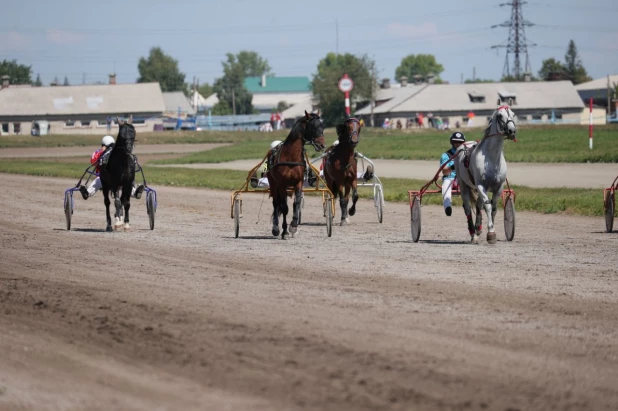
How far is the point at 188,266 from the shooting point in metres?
12.3

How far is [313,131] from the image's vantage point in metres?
16.0

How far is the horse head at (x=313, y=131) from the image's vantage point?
52.1ft

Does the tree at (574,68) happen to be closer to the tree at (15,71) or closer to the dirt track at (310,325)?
the tree at (15,71)

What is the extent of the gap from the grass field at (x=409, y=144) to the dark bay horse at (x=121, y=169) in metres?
24.0

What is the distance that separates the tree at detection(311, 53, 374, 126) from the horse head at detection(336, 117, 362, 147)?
254 ft

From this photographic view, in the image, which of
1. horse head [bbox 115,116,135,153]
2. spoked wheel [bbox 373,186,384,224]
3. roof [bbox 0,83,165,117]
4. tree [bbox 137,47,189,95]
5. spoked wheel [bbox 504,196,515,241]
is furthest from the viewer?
tree [bbox 137,47,189,95]

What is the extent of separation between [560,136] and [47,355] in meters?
51.3

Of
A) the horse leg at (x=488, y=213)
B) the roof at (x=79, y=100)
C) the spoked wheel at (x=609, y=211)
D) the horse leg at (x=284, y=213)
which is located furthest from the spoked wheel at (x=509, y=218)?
the roof at (x=79, y=100)

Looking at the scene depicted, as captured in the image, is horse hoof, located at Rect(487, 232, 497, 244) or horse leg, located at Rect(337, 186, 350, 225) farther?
horse leg, located at Rect(337, 186, 350, 225)

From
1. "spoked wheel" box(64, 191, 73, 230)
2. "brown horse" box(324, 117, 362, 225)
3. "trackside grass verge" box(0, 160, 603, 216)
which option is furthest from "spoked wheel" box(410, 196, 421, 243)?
"spoked wheel" box(64, 191, 73, 230)

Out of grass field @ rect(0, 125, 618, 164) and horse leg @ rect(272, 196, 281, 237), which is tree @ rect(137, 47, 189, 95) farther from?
horse leg @ rect(272, 196, 281, 237)

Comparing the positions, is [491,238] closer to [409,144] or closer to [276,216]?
[276,216]

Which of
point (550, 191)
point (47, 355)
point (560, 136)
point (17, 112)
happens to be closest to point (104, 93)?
point (17, 112)

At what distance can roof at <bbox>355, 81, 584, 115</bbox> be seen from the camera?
324 feet
